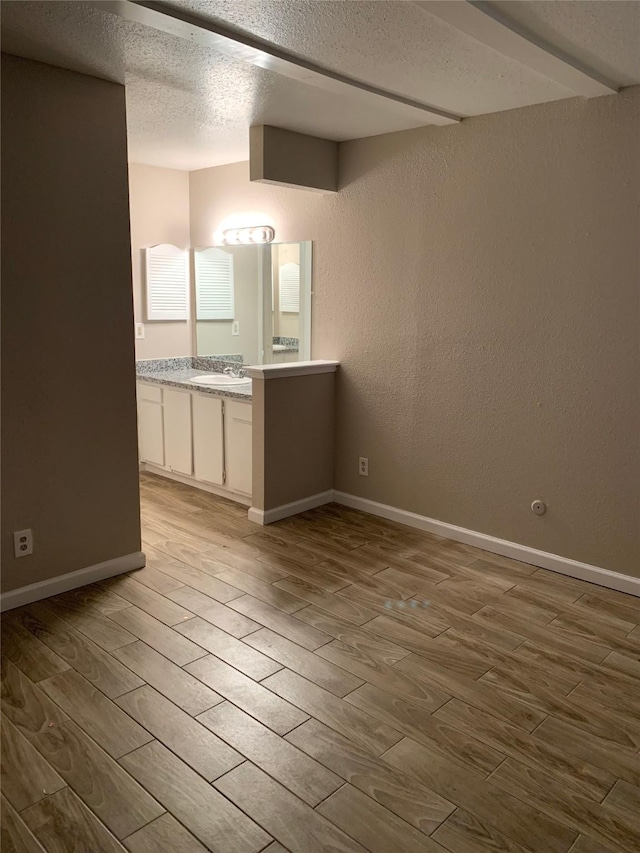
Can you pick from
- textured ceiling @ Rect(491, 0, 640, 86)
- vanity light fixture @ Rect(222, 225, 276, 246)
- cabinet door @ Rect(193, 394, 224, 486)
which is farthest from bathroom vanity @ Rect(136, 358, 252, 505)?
textured ceiling @ Rect(491, 0, 640, 86)

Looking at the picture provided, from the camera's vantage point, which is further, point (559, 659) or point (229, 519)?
point (229, 519)

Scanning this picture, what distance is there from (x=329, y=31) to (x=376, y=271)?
1.81m

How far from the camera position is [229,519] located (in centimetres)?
423

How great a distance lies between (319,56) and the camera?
2.62 metres

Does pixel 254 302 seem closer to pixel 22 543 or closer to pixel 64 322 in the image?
pixel 64 322

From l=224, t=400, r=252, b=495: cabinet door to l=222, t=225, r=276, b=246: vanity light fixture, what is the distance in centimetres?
124

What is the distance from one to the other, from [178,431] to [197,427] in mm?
237

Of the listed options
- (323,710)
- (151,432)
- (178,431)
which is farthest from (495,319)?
(151,432)

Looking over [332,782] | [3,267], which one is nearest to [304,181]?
[3,267]

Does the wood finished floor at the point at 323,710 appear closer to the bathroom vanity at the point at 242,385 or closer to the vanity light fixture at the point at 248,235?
the bathroom vanity at the point at 242,385

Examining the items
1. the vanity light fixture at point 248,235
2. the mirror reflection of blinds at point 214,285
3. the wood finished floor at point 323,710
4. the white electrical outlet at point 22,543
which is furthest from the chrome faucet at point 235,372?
the white electrical outlet at point 22,543

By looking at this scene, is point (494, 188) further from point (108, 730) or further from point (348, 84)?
point (108, 730)

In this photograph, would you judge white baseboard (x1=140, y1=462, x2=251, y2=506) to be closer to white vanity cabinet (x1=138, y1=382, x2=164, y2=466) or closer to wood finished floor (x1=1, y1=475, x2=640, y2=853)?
white vanity cabinet (x1=138, y1=382, x2=164, y2=466)

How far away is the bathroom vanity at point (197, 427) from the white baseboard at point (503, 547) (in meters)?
0.73
